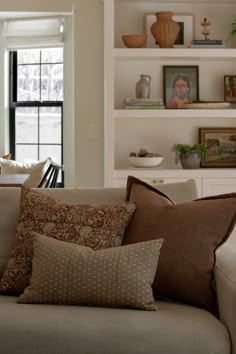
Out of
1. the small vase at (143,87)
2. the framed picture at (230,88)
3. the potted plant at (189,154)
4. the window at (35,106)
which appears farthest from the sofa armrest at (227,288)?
the window at (35,106)

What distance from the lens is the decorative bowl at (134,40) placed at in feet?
16.8

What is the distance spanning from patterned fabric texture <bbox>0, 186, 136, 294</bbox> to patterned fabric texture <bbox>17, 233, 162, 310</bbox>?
13cm

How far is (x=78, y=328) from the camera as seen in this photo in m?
2.18

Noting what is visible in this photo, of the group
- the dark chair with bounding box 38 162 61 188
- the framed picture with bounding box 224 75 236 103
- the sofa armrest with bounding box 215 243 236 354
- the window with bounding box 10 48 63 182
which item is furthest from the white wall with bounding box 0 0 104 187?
the sofa armrest with bounding box 215 243 236 354

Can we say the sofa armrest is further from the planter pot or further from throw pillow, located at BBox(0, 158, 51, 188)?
throw pillow, located at BBox(0, 158, 51, 188)

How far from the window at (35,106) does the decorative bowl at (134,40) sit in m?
1.42

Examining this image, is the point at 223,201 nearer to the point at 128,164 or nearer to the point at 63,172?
the point at 128,164

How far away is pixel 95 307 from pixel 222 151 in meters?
3.24

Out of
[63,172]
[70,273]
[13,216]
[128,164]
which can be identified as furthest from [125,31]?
[70,273]

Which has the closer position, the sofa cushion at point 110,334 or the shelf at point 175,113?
the sofa cushion at point 110,334

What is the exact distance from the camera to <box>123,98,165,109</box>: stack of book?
516 centimetres

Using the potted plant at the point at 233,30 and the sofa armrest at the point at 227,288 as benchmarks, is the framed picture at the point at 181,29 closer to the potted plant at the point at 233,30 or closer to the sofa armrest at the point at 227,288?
the potted plant at the point at 233,30

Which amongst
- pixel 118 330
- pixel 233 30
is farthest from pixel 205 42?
pixel 118 330

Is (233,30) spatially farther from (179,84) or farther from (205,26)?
(179,84)
